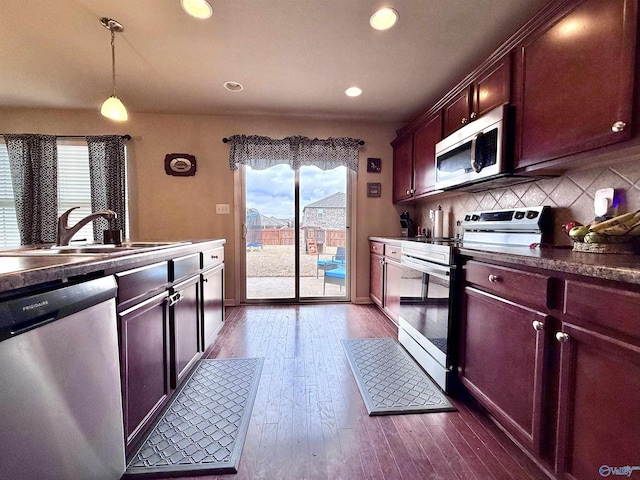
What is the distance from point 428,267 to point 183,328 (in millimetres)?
1605

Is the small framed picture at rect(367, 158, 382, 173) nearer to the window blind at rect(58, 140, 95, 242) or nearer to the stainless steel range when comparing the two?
the stainless steel range

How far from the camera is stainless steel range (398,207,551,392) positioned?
64.1 inches

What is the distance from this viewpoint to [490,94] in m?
1.76

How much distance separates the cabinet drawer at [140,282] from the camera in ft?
3.47

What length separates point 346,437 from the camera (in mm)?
1307

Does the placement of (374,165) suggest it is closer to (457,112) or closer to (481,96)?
(457,112)

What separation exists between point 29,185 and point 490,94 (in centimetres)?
455

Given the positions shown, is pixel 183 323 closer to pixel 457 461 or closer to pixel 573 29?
pixel 457 461

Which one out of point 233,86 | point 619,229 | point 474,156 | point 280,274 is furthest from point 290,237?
point 619,229

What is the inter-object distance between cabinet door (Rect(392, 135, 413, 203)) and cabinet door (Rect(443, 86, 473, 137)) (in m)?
0.69

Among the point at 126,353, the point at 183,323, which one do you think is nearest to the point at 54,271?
the point at 126,353

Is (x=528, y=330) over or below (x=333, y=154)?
below

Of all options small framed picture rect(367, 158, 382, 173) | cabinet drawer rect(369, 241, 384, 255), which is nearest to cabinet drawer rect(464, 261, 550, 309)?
cabinet drawer rect(369, 241, 384, 255)

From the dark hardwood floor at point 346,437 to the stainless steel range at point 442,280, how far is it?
30cm
